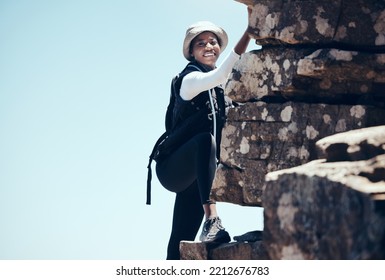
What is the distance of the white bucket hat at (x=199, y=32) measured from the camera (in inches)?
501

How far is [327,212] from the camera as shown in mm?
7562

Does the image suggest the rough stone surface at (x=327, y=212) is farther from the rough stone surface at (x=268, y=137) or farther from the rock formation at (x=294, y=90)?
the rough stone surface at (x=268, y=137)

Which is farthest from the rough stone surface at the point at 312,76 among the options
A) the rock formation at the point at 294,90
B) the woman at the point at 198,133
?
the woman at the point at 198,133

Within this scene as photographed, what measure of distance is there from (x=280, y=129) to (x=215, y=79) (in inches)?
45.5

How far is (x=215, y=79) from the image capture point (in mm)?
11672

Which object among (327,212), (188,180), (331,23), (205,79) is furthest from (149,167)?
(327,212)

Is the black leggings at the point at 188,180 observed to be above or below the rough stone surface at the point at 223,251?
above

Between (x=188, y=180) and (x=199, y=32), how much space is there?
91.8 inches

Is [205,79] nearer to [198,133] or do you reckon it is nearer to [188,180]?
[198,133]

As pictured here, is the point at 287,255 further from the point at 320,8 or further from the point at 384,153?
the point at 320,8

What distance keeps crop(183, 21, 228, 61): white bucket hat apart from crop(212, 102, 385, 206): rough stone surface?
1410 millimetres

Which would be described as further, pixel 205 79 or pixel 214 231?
pixel 205 79

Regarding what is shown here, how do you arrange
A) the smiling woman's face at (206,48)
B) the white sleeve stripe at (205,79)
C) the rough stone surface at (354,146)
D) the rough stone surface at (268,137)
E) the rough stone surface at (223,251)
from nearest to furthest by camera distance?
the rough stone surface at (354,146)
the rough stone surface at (268,137)
the rough stone surface at (223,251)
the white sleeve stripe at (205,79)
the smiling woman's face at (206,48)
